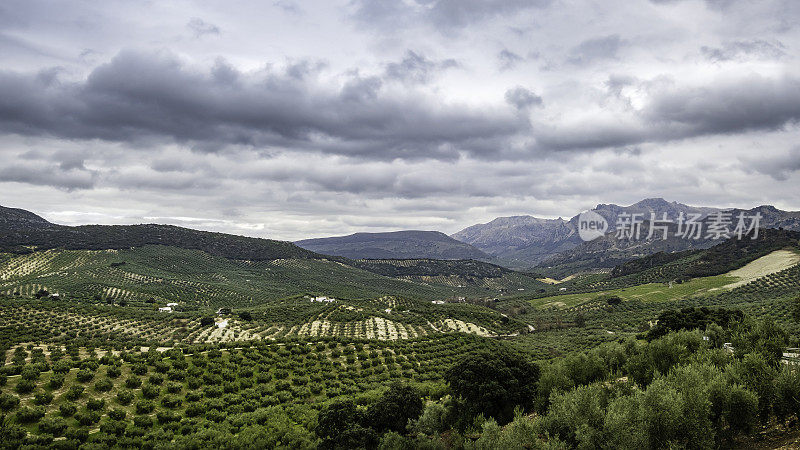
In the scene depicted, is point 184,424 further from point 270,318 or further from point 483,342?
point 270,318

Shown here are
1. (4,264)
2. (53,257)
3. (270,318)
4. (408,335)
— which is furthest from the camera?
(53,257)

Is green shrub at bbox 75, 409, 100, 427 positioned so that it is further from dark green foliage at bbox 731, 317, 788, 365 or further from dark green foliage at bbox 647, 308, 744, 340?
dark green foliage at bbox 647, 308, 744, 340

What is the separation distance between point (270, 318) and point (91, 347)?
5239cm

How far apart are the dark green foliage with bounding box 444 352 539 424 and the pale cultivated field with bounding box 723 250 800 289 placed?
152 m

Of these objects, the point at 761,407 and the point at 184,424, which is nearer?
the point at 761,407

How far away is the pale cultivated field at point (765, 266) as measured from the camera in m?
146

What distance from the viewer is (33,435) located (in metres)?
24.2

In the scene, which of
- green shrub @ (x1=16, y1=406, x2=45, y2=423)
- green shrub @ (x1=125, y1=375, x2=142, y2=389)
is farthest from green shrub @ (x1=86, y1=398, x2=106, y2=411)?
green shrub @ (x1=125, y1=375, x2=142, y2=389)

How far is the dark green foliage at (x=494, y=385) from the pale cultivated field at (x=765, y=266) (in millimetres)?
151551

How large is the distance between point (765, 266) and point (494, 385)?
195 meters

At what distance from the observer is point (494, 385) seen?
30.1 metres

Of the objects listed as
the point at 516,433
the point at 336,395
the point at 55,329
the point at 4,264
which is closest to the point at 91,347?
the point at 336,395

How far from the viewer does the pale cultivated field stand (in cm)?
14550

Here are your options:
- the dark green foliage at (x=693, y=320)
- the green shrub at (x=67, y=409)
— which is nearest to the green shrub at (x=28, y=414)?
the green shrub at (x=67, y=409)
